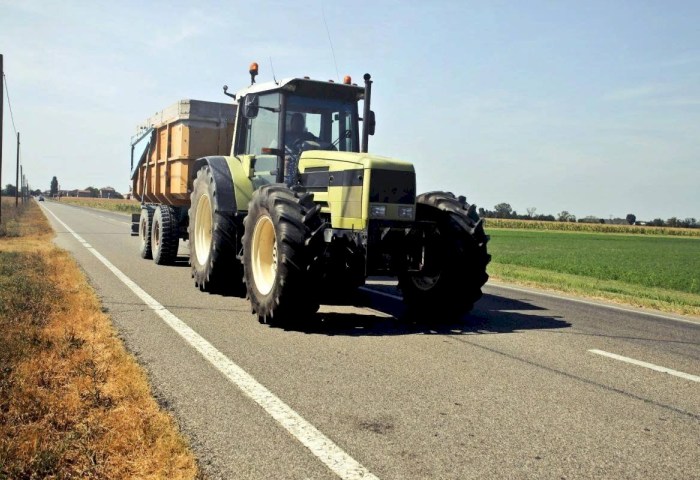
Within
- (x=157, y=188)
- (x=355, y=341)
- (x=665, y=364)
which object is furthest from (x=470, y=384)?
(x=157, y=188)

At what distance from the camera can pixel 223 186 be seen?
9.90m

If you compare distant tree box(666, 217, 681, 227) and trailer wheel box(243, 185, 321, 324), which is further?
distant tree box(666, 217, 681, 227)

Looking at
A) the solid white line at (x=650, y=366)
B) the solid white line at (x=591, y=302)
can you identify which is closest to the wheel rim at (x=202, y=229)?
the solid white line at (x=591, y=302)

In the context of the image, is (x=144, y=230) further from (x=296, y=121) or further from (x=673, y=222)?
(x=673, y=222)

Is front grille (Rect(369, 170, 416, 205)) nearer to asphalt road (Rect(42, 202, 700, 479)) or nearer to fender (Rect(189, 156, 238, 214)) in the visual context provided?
asphalt road (Rect(42, 202, 700, 479))

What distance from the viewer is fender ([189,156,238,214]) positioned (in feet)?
31.7

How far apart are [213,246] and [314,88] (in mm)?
2599

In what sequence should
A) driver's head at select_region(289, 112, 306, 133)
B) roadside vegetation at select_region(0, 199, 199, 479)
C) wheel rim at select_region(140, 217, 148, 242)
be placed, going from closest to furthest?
roadside vegetation at select_region(0, 199, 199, 479)
driver's head at select_region(289, 112, 306, 133)
wheel rim at select_region(140, 217, 148, 242)

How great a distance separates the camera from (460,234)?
809 cm

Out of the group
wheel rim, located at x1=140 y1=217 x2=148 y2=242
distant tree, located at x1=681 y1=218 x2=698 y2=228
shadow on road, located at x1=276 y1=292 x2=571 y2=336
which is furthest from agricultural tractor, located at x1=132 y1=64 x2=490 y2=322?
distant tree, located at x1=681 y1=218 x2=698 y2=228

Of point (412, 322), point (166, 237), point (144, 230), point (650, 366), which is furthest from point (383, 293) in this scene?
point (144, 230)

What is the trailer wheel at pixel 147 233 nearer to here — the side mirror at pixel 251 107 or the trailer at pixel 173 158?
the trailer at pixel 173 158

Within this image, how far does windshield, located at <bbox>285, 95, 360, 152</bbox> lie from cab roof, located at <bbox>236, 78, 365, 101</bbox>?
0.27ft

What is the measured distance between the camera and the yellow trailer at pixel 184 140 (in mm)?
12758
